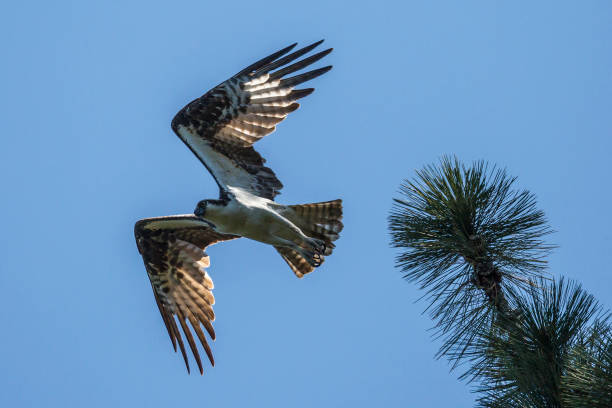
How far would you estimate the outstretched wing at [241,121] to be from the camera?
8648 millimetres

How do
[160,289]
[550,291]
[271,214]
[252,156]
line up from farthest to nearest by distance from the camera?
[160,289] < [252,156] < [271,214] < [550,291]

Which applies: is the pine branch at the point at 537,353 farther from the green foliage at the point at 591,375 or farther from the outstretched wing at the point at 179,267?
the outstretched wing at the point at 179,267

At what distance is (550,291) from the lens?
4.78m

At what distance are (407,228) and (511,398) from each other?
1507 millimetres

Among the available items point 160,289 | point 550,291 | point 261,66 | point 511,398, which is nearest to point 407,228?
point 550,291

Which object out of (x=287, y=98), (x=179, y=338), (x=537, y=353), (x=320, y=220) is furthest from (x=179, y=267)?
(x=537, y=353)

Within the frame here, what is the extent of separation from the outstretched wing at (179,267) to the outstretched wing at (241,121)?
102 centimetres

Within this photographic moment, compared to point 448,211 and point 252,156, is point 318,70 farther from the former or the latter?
point 448,211

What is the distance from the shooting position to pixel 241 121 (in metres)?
8.79

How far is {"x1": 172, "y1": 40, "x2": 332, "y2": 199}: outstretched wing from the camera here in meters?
8.65

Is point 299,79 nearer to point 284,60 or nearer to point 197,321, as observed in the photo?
point 284,60

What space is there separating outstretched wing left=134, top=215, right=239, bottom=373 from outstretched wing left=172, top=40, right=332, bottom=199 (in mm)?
1021

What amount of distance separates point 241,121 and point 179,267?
88.6 inches

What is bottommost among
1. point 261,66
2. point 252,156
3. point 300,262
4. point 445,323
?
point 445,323
